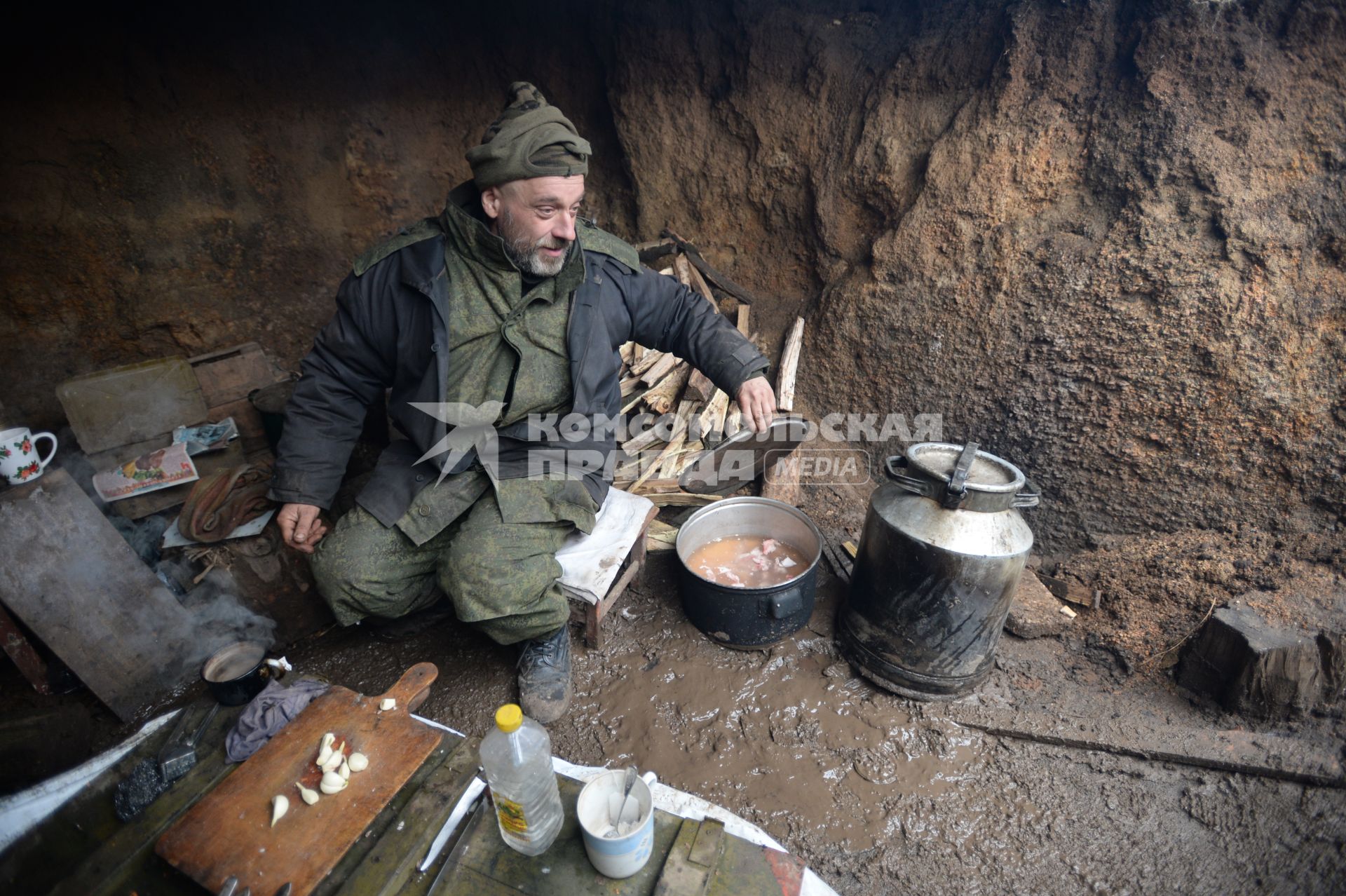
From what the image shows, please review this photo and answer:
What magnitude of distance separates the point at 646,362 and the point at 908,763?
288cm

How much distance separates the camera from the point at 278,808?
1.57m

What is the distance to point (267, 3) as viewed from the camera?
429 centimetres

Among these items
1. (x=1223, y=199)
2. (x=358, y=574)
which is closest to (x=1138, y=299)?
(x=1223, y=199)

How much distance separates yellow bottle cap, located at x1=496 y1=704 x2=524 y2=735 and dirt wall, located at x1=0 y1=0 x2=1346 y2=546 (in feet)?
10.9

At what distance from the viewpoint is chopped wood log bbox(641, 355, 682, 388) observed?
165 inches

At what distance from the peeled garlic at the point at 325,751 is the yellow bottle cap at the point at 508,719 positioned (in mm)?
631

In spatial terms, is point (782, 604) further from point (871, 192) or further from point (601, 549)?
point (871, 192)

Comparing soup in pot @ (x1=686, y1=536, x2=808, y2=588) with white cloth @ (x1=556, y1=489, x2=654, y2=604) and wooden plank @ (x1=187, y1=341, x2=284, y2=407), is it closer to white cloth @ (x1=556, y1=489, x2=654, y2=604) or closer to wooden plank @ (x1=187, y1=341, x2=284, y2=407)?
white cloth @ (x1=556, y1=489, x2=654, y2=604)

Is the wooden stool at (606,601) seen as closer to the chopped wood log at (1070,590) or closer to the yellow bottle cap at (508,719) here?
the yellow bottle cap at (508,719)

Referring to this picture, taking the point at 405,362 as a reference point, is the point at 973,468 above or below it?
Answer: below

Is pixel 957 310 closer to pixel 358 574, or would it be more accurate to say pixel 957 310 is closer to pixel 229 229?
pixel 358 574

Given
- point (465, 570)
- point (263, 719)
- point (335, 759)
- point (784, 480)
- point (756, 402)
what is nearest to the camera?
point (335, 759)

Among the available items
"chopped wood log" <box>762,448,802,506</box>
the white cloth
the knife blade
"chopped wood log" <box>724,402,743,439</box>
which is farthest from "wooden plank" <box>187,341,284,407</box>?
the knife blade

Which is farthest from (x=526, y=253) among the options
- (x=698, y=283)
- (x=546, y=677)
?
(x=698, y=283)
